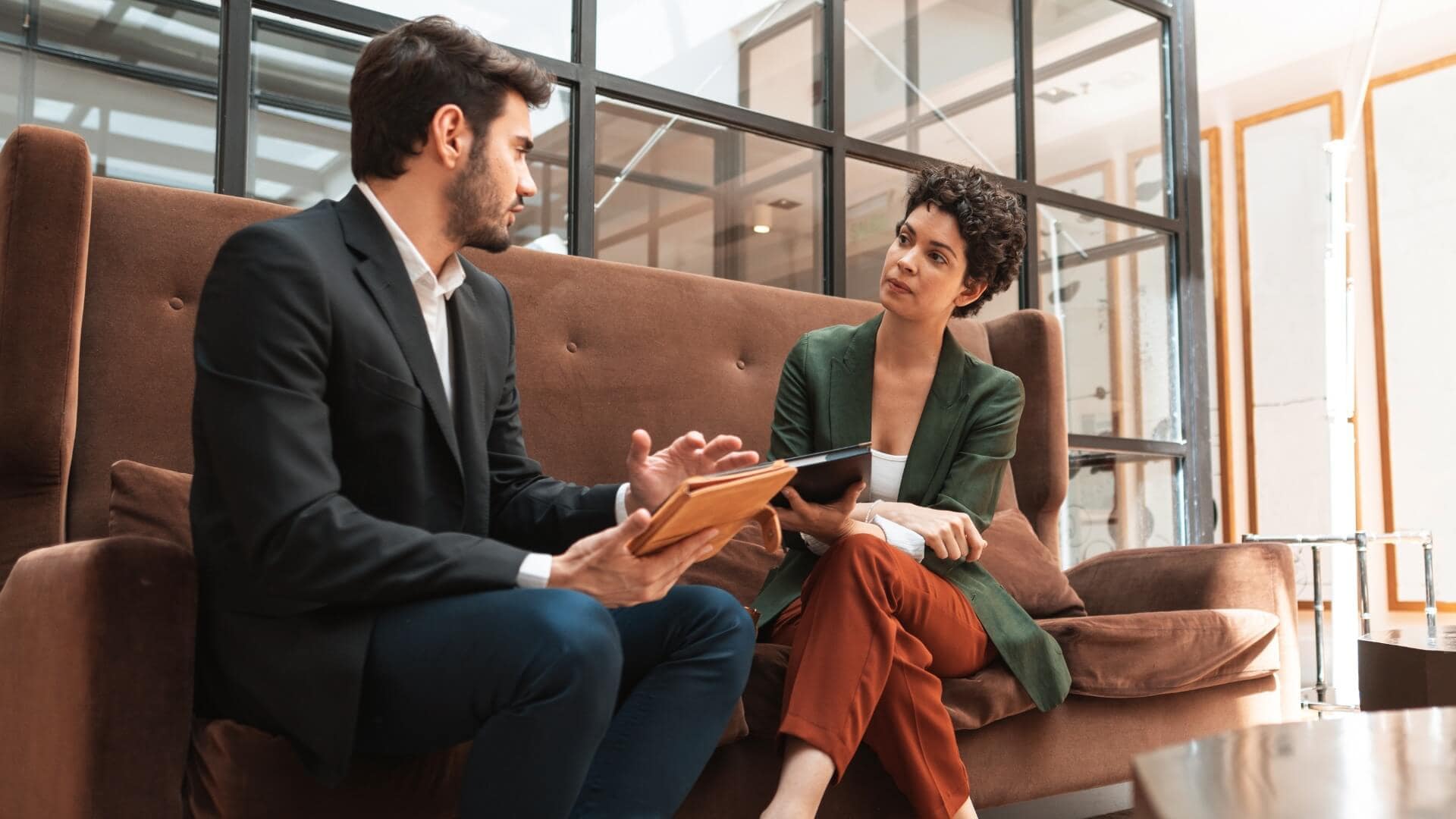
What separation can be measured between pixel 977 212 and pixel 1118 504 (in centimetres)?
214

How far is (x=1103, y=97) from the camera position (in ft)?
12.8

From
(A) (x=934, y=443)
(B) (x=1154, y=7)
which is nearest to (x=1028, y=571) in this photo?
(A) (x=934, y=443)

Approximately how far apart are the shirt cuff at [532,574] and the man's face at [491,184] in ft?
1.45

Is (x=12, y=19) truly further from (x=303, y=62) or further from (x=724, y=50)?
(x=724, y=50)

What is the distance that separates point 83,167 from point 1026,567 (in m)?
1.77

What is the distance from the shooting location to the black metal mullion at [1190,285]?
3896 mm

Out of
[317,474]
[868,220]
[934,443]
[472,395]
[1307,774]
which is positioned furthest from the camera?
[868,220]

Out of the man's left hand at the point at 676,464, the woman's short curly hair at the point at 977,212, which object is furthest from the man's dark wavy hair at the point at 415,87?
the woman's short curly hair at the point at 977,212

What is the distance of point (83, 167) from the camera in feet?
5.03

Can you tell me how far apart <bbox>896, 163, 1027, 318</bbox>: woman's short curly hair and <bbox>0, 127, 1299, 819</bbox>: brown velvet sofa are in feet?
1.58

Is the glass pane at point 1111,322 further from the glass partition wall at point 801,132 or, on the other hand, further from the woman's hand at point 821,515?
the woman's hand at point 821,515

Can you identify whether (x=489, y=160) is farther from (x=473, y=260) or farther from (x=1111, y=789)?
(x=1111, y=789)

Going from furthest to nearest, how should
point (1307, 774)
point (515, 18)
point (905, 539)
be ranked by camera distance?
point (515, 18)
point (905, 539)
point (1307, 774)

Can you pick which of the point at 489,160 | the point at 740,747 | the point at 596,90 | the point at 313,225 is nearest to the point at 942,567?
the point at 740,747
